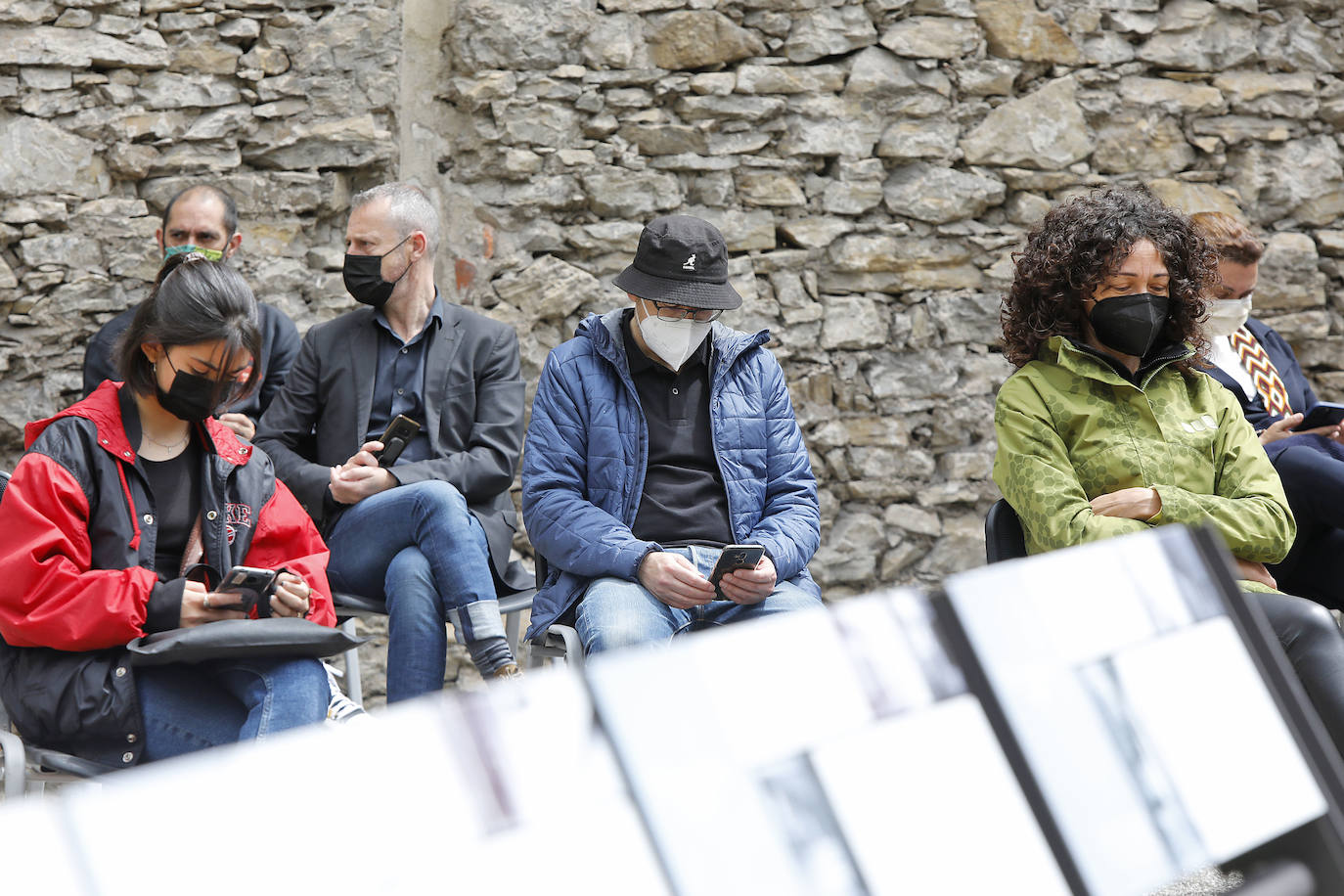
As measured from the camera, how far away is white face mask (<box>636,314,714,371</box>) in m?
2.80

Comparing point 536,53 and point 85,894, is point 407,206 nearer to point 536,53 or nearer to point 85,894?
point 536,53

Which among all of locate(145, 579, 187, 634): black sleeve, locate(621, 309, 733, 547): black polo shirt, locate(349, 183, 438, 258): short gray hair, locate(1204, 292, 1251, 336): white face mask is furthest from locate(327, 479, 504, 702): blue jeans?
locate(1204, 292, 1251, 336): white face mask

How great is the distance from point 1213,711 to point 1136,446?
1449 millimetres

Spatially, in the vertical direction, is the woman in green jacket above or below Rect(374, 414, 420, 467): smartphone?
above

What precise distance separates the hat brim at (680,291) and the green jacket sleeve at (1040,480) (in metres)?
0.68

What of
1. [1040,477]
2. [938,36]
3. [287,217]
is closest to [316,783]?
[1040,477]

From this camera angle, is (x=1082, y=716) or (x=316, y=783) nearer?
(x=316, y=783)

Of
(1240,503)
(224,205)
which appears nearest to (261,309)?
(224,205)

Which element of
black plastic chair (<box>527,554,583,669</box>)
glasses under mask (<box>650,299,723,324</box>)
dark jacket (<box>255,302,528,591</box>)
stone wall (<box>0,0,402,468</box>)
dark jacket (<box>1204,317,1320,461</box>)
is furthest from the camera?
stone wall (<box>0,0,402,468</box>)

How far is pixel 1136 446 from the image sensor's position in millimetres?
2547

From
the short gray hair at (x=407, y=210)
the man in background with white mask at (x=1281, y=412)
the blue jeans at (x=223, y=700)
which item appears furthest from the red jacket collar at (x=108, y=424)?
the man in background with white mask at (x=1281, y=412)

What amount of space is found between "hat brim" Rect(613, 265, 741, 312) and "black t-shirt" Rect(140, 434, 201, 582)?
3.41ft

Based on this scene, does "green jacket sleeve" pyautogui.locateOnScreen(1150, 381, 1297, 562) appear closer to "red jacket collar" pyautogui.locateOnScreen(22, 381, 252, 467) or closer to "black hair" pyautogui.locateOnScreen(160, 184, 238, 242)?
"red jacket collar" pyautogui.locateOnScreen(22, 381, 252, 467)

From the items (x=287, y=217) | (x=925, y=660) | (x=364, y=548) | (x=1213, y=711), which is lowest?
(x=364, y=548)
